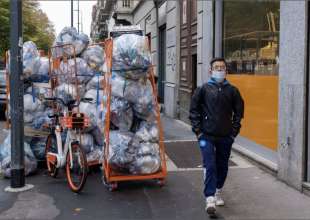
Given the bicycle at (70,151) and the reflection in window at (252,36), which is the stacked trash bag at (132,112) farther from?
the reflection in window at (252,36)

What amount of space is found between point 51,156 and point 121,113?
1.43 m

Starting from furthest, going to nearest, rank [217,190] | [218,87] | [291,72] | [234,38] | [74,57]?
[234,38]
[74,57]
[291,72]
[217,190]
[218,87]

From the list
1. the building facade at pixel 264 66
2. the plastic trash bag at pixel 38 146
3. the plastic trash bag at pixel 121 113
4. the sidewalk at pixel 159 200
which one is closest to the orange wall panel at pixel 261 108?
the building facade at pixel 264 66

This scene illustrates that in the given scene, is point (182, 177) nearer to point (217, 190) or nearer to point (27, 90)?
point (217, 190)

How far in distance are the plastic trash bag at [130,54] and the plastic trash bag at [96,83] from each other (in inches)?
58.1

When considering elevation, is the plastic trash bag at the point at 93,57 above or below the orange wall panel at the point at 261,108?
above

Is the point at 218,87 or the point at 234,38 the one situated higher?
the point at 234,38

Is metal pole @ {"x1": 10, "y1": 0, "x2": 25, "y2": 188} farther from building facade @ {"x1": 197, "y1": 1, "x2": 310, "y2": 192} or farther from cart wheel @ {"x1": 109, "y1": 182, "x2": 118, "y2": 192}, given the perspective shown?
building facade @ {"x1": 197, "y1": 1, "x2": 310, "y2": 192}

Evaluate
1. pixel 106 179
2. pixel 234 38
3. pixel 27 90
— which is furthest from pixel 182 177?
pixel 234 38

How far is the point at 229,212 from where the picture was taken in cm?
556

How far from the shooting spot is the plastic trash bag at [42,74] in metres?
8.09

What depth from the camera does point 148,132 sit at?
6.66 m

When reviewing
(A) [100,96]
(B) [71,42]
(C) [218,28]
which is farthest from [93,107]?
(C) [218,28]

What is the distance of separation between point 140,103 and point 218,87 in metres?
1.43
